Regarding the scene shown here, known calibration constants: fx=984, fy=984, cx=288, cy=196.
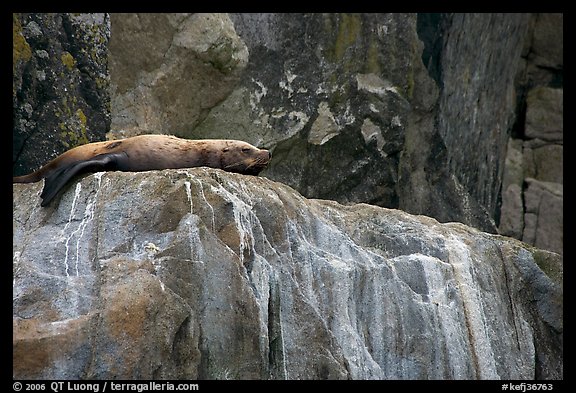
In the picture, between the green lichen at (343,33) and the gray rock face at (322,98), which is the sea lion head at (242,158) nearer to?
the gray rock face at (322,98)

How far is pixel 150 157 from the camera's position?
6.92 m

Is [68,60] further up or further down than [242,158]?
further up

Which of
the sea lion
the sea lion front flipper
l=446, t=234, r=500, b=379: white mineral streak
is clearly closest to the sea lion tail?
the sea lion

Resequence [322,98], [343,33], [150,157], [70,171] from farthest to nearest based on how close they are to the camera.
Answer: [343,33]
[322,98]
[150,157]
[70,171]

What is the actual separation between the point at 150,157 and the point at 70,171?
0.91m

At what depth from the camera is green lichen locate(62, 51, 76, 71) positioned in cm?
830

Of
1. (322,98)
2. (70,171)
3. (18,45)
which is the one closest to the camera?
(70,171)

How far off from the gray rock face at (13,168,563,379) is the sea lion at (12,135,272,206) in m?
0.55

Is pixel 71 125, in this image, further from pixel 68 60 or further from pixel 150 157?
pixel 150 157

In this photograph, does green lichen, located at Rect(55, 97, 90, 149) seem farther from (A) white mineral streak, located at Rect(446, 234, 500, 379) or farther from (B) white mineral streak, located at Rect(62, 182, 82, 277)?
(A) white mineral streak, located at Rect(446, 234, 500, 379)

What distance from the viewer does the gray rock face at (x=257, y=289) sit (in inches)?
211

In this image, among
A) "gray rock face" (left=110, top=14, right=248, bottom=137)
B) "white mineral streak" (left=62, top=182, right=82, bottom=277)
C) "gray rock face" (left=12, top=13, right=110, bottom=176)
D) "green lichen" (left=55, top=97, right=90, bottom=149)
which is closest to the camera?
"white mineral streak" (left=62, top=182, right=82, bottom=277)

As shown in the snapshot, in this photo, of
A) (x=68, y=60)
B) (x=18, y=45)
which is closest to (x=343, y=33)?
(x=68, y=60)

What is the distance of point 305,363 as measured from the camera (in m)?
5.79
